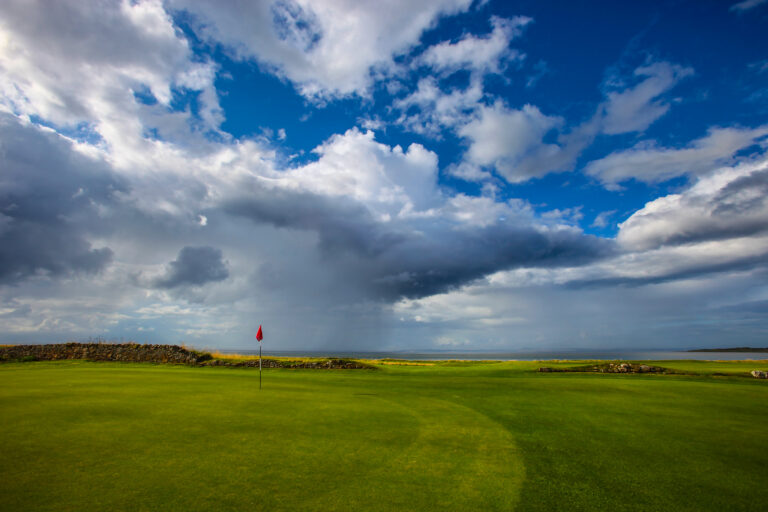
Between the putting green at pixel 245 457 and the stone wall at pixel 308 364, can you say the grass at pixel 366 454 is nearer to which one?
the putting green at pixel 245 457

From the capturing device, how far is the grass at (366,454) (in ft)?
17.7

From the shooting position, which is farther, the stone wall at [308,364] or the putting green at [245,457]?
the stone wall at [308,364]

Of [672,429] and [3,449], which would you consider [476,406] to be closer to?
[672,429]

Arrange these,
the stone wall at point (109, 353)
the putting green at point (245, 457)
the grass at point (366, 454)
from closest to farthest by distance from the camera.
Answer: the putting green at point (245, 457) → the grass at point (366, 454) → the stone wall at point (109, 353)

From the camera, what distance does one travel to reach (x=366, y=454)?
7398mm

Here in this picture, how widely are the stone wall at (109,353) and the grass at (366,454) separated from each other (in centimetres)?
2824

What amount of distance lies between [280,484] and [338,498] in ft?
3.49

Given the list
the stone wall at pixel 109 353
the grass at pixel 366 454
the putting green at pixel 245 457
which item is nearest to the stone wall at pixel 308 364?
the stone wall at pixel 109 353

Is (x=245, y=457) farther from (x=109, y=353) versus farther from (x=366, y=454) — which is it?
(x=109, y=353)

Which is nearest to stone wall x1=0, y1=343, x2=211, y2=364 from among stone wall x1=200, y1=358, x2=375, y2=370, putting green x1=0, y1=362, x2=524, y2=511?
stone wall x1=200, y1=358, x2=375, y2=370

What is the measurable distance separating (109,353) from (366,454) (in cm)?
4502

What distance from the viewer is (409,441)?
28.0 ft

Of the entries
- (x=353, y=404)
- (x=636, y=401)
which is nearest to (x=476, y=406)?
(x=353, y=404)

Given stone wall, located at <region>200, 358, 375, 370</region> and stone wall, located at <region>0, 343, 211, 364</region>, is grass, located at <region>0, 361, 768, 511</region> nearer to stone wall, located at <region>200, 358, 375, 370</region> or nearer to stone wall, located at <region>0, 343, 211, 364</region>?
stone wall, located at <region>200, 358, 375, 370</region>
